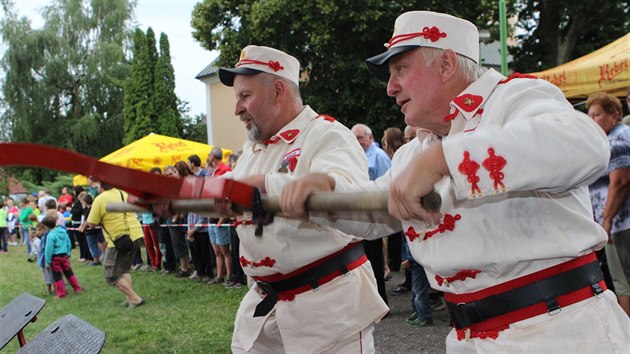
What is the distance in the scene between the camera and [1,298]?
10.9m

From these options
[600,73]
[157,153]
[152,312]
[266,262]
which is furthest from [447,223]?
[157,153]

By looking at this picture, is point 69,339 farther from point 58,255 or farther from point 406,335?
point 58,255

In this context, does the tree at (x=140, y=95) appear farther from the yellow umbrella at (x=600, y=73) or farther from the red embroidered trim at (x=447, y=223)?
the red embroidered trim at (x=447, y=223)

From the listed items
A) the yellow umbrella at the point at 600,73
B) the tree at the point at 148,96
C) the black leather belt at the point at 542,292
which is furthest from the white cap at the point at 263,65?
the tree at the point at 148,96

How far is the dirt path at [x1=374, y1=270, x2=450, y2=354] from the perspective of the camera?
5.85 m

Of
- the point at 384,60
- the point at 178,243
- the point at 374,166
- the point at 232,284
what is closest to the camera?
the point at 384,60

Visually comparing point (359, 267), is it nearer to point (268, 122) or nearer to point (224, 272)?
point (268, 122)

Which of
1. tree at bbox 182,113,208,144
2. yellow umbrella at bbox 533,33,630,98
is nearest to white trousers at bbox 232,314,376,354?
yellow umbrella at bbox 533,33,630,98

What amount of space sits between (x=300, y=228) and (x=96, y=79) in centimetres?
3692

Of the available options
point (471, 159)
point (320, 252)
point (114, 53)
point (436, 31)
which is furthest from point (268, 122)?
point (114, 53)

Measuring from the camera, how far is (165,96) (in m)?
36.2

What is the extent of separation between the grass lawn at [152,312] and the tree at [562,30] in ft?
60.1

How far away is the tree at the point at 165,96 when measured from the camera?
35562 mm

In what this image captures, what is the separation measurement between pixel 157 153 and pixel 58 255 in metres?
4.86
